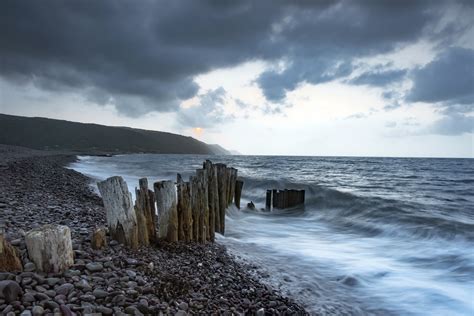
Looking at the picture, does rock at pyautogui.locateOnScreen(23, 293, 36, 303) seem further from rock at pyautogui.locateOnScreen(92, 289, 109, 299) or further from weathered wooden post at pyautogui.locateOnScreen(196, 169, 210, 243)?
weathered wooden post at pyautogui.locateOnScreen(196, 169, 210, 243)

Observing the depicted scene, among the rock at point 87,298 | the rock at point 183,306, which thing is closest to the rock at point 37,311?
the rock at point 87,298

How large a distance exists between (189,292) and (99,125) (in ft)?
583

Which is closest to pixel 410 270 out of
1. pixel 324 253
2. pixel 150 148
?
pixel 324 253

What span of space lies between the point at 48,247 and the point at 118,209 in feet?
4.84

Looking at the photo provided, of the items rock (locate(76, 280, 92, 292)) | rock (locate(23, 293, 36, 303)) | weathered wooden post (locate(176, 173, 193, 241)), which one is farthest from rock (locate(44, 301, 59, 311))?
weathered wooden post (locate(176, 173, 193, 241))

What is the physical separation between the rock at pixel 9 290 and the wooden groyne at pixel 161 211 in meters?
1.88

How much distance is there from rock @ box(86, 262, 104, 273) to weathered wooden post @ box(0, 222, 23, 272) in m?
0.66

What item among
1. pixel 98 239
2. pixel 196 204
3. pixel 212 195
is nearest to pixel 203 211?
pixel 196 204

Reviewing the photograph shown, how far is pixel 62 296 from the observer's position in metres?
3.05

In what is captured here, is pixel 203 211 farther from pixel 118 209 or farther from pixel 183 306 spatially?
pixel 183 306

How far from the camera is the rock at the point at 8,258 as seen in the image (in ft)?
10.5

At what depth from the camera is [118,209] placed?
4805 mm

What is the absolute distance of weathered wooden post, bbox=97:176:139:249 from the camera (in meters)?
4.78

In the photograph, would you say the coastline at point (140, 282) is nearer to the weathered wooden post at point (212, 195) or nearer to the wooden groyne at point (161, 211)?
the wooden groyne at point (161, 211)
